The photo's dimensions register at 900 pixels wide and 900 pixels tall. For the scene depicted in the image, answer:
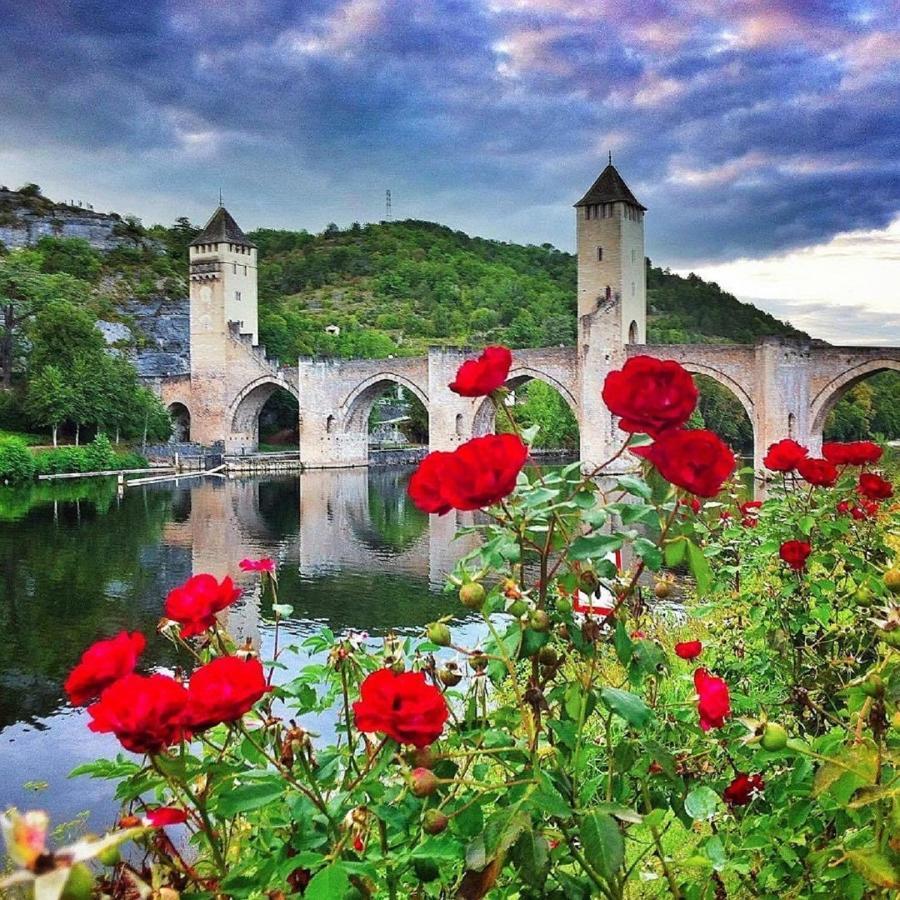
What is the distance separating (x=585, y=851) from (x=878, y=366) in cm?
3077

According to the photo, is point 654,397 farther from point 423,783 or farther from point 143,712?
point 143,712

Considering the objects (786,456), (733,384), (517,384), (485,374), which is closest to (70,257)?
(517,384)

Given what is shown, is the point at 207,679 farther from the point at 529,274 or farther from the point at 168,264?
the point at 529,274

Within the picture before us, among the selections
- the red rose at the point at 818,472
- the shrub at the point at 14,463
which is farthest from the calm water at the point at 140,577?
the red rose at the point at 818,472

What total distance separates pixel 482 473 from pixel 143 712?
0.56 metres

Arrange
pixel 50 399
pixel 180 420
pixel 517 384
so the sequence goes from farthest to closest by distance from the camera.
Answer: pixel 180 420 < pixel 517 384 < pixel 50 399

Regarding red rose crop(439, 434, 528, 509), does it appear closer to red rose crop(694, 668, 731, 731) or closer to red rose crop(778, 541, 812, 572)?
red rose crop(694, 668, 731, 731)

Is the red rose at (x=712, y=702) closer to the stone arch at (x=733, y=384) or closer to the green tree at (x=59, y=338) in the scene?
the stone arch at (x=733, y=384)

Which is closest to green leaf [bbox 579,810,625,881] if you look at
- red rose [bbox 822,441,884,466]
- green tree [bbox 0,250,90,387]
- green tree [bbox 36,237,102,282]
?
red rose [bbox 822,441,884,466]

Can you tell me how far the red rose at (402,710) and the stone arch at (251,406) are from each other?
41.8 meters

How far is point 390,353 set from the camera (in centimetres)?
6188

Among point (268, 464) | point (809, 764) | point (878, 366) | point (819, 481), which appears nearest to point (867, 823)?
point (809, 764)

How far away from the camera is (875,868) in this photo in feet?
4.69

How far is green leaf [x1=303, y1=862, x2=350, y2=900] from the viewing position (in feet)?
4.28
